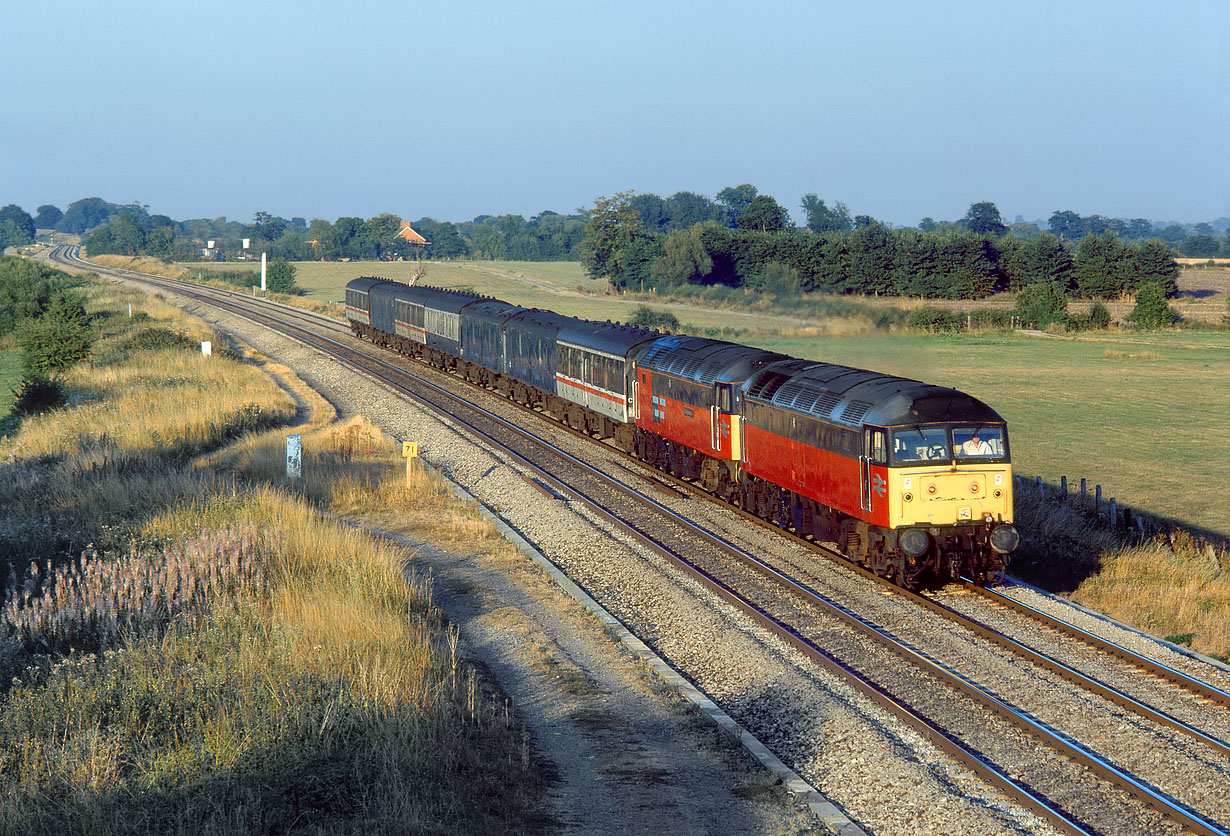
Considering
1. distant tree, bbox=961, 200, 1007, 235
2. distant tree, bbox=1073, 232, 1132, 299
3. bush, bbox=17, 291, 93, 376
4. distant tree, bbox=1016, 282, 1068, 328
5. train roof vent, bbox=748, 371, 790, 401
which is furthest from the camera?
distant tree, bbox=961, 200, 1007, 235

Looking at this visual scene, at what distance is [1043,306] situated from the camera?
8425cm

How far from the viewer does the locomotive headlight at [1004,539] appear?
17.4m

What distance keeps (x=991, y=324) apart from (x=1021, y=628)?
7187cm

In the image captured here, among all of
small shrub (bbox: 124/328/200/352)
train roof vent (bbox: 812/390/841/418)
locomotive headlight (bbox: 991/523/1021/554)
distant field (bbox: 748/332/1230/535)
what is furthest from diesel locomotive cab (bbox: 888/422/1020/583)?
small shrub (bbox: 124/328/200/352)

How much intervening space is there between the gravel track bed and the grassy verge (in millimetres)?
2765

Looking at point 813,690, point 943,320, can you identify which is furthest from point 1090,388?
point 813,690

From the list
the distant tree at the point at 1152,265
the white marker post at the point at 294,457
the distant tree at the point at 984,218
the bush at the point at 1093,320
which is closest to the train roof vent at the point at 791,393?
the white marker post at the point at 294,457

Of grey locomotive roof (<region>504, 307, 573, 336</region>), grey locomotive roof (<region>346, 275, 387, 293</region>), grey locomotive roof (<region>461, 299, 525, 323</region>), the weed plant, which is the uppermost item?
grey locomotive roof (<region>346, 275, 387, 293</region>)

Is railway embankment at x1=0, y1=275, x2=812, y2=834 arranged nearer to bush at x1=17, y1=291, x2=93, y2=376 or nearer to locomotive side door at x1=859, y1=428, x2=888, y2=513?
locomotive side door at x1=859, y1=428, x2=888, y2=513

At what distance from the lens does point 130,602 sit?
48.5 feet

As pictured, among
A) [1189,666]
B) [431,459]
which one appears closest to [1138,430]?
[431,459]

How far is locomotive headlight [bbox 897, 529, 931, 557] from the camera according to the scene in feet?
56.5

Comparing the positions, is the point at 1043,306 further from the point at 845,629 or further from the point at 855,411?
the point at 845,629

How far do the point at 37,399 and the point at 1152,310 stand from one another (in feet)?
253
